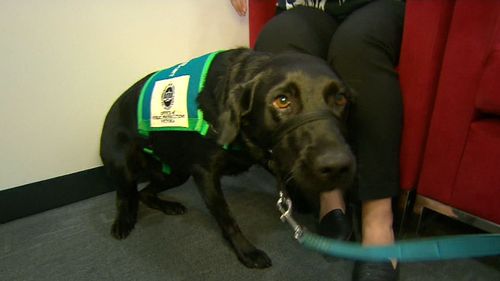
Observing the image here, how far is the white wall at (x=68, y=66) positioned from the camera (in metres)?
1.14

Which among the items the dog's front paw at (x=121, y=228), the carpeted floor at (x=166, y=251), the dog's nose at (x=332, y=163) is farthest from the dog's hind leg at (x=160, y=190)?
the dog's nose at (x=332, y=163)

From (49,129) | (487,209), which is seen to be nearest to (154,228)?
(49,129)

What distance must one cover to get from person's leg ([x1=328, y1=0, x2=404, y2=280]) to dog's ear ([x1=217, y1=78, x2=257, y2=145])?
0.28 m

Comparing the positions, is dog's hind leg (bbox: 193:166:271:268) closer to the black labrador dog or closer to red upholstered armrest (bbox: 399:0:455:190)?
the black labrador dog

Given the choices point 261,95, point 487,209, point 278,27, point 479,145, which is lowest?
point 487,209

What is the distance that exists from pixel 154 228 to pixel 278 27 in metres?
0.86

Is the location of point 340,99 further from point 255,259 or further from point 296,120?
point 255,259

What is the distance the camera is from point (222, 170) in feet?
3.20

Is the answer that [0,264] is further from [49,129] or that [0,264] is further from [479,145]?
[479,145]

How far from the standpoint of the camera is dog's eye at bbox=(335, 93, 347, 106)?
74 cm

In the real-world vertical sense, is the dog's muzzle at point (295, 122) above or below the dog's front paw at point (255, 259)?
above

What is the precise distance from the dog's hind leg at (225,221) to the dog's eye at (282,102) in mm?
338

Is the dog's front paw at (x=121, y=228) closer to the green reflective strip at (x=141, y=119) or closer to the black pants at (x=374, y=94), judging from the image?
the green reflective strip at (x=141, y=119)

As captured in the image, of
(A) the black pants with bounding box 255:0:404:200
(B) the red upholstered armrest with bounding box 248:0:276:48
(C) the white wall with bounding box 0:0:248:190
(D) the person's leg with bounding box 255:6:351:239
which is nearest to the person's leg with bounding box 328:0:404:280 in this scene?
(A) the black pants with bounding box 255:0:404:200
